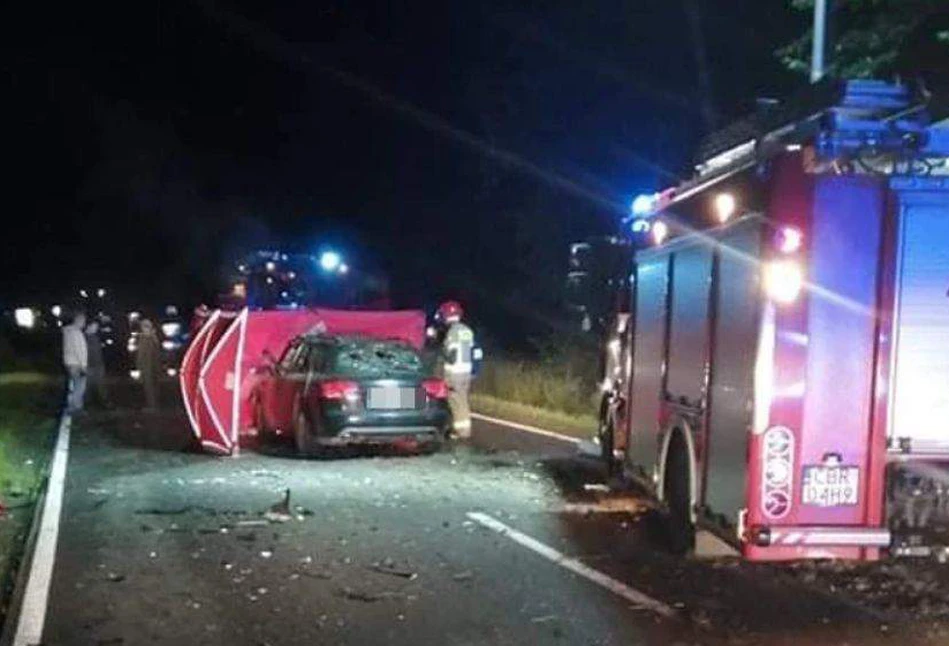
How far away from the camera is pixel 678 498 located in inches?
415

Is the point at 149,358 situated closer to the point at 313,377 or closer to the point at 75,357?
the point at 75,357

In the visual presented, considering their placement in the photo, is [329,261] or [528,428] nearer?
[528,428]

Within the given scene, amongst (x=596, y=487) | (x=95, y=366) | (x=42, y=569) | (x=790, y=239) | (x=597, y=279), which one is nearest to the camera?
(x=790, y=239)

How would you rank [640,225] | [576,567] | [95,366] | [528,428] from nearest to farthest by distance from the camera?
1. [576,567]
2. [640,225]
3. [528,428]
4. [95,366]

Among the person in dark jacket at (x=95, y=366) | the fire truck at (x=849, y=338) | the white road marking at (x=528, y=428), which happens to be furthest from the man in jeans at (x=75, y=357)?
the fire truck at (x=849, y=338)

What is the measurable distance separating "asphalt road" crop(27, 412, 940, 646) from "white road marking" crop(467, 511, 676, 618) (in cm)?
7

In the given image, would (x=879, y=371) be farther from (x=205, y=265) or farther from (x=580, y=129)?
(x=205, y=265)

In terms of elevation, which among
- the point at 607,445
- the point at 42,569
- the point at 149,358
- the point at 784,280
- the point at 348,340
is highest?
the point at 784,280

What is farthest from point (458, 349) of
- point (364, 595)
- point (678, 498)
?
point (364, 595)

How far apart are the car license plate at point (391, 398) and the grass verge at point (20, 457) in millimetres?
3666

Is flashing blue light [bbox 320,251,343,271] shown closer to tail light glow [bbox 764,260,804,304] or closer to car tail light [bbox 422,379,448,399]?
car tail light [bbox 422,379,448,399]

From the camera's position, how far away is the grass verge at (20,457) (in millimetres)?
10875

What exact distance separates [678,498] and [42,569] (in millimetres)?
4476

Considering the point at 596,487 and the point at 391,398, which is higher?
the point at 391,398
